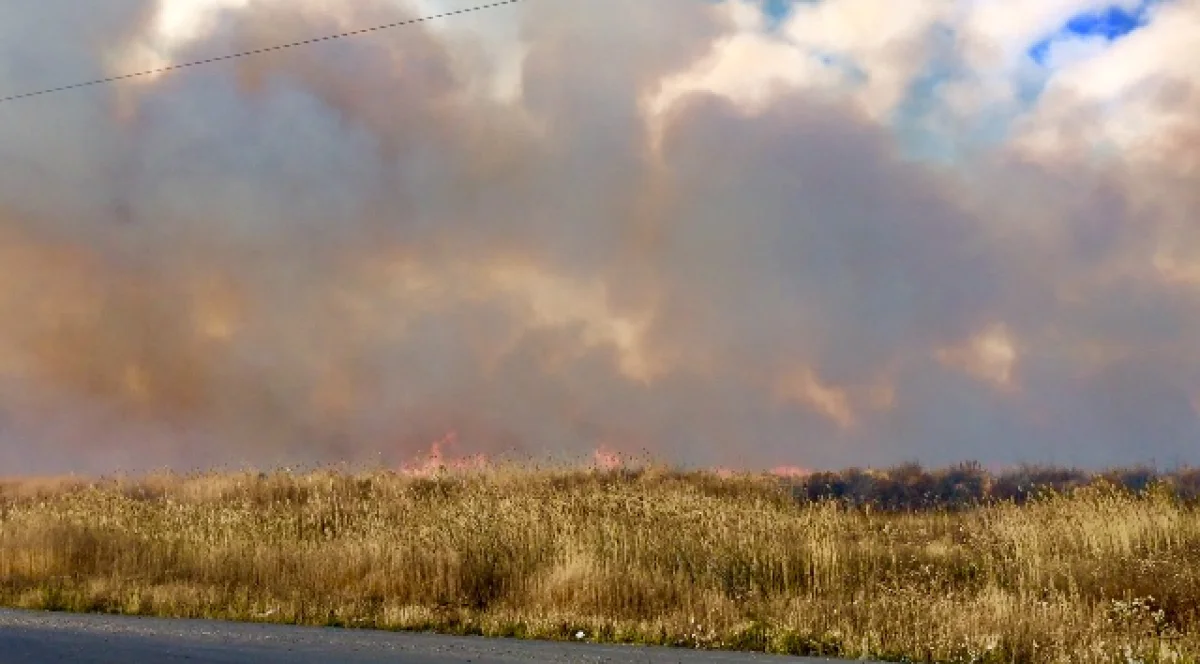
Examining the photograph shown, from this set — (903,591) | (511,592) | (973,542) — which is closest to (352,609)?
(511,592)

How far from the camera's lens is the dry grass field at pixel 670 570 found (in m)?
12.7

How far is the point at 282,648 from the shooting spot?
11898 mm

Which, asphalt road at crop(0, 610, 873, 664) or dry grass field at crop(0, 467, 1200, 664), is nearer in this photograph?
asphalt road at crop(0, 610, 873, 664)

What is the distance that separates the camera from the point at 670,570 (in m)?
17.6

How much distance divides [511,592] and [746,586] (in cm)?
354

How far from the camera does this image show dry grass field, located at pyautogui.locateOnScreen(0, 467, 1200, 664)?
1266cm

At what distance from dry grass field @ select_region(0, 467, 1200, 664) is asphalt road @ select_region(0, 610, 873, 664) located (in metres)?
0.92

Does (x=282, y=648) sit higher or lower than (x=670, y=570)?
lower

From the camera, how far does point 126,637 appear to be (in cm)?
1294

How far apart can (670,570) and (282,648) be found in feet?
23.8

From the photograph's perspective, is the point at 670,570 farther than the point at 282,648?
Yes

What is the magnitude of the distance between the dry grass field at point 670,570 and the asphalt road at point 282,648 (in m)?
0.92

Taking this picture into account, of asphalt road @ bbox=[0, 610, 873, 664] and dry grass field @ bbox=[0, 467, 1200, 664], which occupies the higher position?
dry grass field @ bbox=[0, 467, 1200, 664]

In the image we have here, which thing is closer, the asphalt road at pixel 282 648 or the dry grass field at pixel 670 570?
the asphalt road at pixel 282 648
